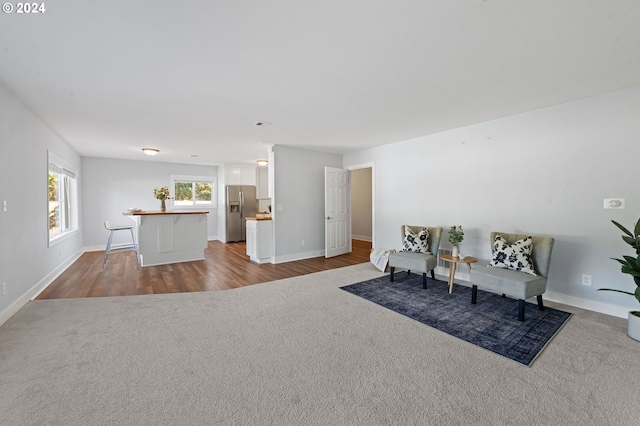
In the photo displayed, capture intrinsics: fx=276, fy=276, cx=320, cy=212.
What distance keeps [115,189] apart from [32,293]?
4.51 metres

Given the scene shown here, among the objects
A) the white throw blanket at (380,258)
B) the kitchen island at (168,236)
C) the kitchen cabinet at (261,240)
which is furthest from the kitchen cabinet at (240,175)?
the white throw blanket at (380,258)

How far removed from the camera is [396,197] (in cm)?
540

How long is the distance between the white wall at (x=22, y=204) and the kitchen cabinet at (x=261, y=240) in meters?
3.14

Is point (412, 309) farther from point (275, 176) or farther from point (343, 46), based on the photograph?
point (275, 176)

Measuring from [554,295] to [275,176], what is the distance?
186 inches

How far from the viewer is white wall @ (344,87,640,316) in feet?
9.70

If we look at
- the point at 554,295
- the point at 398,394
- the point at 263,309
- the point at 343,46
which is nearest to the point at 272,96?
the point at 343,46

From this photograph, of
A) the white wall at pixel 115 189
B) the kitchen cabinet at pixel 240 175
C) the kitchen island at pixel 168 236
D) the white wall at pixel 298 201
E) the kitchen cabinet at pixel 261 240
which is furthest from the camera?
the kitchen cabinet at pixel 240 175

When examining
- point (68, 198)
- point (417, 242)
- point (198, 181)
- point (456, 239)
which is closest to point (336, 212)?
point (417, 242)

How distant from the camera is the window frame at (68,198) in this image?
15.9 feet

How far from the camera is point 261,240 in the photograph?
560 centimetres

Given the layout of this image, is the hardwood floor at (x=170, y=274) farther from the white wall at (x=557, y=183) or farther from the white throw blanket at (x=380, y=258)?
the white wall at (x=557, y=183)

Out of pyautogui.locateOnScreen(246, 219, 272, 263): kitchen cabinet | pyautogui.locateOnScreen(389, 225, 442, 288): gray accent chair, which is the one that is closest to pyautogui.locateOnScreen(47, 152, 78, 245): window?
pyautogui.locateOnScreen(246, 219, 272, 263): kitchen cabinet

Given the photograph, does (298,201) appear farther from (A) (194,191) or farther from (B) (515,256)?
(A) (194,191)
